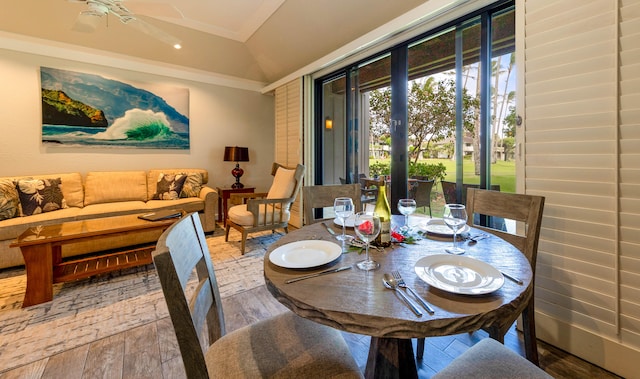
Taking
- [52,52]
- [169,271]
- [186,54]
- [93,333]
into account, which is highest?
[186,54]

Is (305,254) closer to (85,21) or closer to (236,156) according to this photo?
(85,21)

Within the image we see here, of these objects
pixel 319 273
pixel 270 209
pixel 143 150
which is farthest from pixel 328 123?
pixel 319 273

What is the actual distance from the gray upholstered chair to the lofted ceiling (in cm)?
271

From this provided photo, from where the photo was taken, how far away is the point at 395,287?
2.55ft

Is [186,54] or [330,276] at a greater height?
[186,54]

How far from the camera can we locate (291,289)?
763mm

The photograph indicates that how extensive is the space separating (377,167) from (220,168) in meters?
2.87

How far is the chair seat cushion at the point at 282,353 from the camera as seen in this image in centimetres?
81

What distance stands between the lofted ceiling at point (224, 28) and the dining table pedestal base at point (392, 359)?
2720 millimetres

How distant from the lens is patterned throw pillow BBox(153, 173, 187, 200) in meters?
3.85

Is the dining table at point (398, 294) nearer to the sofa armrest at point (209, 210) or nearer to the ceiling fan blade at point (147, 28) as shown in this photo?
the ceiling fan blade at point (147, 28)

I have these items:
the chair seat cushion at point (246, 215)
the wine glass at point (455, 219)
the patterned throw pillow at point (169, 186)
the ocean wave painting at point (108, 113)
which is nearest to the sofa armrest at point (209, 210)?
the patterned throw pillow at point (169, 186)

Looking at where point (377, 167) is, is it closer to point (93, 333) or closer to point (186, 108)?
point (93, 333)

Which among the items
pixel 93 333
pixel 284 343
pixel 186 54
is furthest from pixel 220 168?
pixel 284 343
